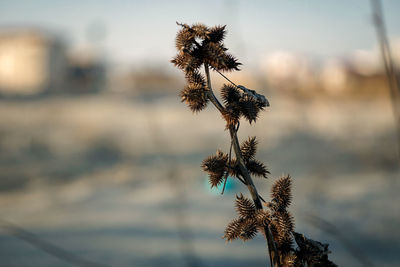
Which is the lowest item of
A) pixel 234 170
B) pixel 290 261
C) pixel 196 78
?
pixel 290 261

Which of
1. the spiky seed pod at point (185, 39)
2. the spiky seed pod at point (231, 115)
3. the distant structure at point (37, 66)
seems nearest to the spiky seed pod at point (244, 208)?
the spiky seed pod at point (231, 115)

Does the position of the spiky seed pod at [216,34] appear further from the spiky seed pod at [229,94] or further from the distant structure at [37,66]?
the distant structure at [37,66]

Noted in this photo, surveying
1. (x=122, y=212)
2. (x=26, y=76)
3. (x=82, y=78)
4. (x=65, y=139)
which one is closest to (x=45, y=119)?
(x=65, y=139)

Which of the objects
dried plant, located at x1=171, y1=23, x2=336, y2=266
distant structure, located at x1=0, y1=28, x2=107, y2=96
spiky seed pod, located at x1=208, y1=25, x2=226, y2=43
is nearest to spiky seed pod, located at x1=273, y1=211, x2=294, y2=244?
dried plant, located at x1=171, y1=23, x2=336, y2=266

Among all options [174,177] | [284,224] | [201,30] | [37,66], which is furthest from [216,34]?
[37,66]

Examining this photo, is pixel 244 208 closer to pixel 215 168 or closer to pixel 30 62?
pixel 215 168

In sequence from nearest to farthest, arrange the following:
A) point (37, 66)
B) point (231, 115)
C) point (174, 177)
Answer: point (231, 115) → point (174, 177) → point (37, 66)

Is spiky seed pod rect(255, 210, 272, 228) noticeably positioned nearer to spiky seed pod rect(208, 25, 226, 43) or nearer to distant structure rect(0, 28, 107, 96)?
spiky seed pod rect(208, 25, 226, 43)
